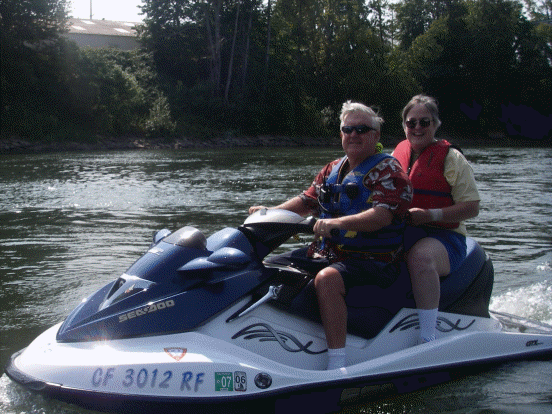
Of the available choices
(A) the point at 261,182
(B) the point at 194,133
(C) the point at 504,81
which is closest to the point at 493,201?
(A) the point at 261,182

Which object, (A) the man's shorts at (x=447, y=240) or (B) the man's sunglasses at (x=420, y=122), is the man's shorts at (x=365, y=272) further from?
(B) the man's sunglasses at (x=420, y=122)

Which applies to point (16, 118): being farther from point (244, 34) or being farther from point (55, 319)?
point (55, 319)

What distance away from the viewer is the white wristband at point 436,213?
3699 mm

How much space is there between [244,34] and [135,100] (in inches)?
390

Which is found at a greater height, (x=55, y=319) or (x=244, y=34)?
(x=244, y=34)

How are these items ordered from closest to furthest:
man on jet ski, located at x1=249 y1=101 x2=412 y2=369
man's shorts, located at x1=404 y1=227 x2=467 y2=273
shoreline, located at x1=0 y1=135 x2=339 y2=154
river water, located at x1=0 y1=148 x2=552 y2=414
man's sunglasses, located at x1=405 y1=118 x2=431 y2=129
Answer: man on jet ski, located at x1=249 y1=101 x2=412 y2=369 → river water, located at x1=0 y1=148 x2=552 y2=414 → man's shorts, located at x1=404 y1=227 x2=467 y2=273 → man's sunglasses, located at x1=405 y1=118 x2=431 y2=129 → shoreline, located at x1=0 y1=135 x2=339 y2=154

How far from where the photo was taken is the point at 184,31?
1673 inches

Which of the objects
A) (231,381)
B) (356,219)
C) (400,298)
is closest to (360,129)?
(356,219)

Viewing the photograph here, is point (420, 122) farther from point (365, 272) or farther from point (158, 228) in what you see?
point (158, 228)

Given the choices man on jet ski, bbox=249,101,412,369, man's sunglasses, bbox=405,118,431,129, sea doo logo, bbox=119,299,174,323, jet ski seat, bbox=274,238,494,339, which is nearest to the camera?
sea doo logo, bbox=119,299,174,323

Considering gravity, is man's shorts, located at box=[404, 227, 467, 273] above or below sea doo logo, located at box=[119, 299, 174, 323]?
above

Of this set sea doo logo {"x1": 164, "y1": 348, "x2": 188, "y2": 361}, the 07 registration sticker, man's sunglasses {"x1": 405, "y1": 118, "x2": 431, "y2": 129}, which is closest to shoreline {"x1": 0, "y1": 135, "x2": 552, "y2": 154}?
man's sunglasses {"x1": 405, "y1": 118, "x2": 431, "y2": 129}

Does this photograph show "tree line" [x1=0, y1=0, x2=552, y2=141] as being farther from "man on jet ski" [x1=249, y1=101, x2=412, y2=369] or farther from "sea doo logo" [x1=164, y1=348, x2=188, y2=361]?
"sea doo logo" [x1=164, y1=348, x2=188, y2=361]

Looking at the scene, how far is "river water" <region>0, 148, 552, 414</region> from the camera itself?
368 centimetres
